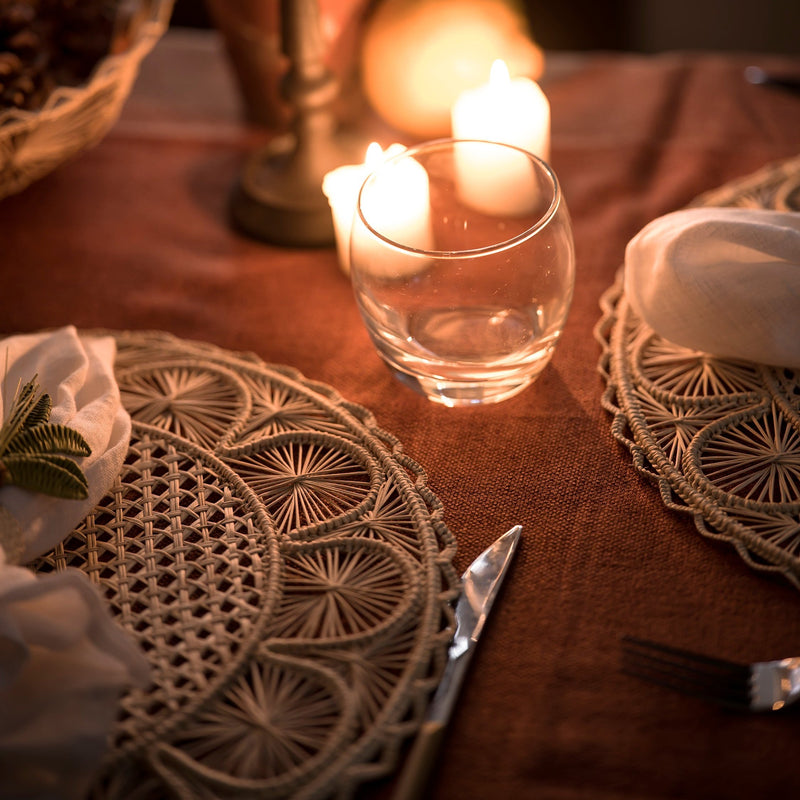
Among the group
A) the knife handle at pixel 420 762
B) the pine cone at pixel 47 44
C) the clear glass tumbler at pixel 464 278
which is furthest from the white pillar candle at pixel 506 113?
the knife handle at pixel 420 762

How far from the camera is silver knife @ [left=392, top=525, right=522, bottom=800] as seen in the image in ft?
1.27

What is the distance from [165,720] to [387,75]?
2.21 feet

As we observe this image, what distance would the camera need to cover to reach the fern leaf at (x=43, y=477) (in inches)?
18.3

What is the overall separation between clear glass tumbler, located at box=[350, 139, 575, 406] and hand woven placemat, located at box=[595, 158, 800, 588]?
2.7 inches

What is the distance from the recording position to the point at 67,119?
0.68 m

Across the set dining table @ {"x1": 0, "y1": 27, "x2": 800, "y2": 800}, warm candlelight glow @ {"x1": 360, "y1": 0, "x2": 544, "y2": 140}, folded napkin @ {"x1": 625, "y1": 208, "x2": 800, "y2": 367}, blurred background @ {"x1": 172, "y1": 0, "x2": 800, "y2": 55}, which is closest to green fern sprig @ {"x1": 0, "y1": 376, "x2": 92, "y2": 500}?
dining table @ {"x1": 0, "y1": 27, "x2": 800, "y2": 800}

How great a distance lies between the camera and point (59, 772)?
0.38 metres

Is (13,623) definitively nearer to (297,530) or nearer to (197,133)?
(297,530)

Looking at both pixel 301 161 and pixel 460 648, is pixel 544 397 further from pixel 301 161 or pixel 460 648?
pixel 301 161

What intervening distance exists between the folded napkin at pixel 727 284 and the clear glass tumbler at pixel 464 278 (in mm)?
67

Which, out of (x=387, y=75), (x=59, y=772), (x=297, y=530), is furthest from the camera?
(x=387, y=75)

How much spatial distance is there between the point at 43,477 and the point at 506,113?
44cm

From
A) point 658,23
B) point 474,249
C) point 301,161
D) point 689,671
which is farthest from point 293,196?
point 658,23

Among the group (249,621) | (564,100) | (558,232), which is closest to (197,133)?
(564,100)
